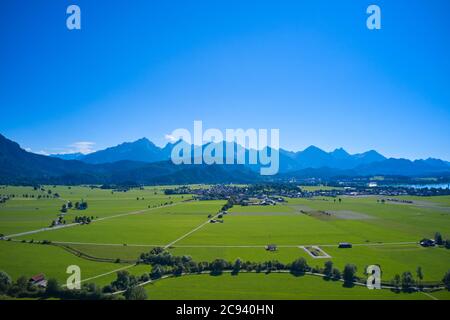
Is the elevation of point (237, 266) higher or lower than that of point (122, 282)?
lower

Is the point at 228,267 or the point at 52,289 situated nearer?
the point at 52,289

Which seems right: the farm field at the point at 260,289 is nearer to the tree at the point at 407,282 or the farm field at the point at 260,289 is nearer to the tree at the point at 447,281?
the tree at the point at 407,282

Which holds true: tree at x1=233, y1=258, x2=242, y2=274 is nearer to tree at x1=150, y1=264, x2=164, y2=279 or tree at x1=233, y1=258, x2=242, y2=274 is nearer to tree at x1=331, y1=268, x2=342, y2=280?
tree at x1=150, y1=264, x2=164, y2=279

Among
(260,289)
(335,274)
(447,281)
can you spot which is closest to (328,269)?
(335,274)

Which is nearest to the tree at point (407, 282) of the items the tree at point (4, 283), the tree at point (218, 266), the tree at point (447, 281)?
the tree at point (447, 281)

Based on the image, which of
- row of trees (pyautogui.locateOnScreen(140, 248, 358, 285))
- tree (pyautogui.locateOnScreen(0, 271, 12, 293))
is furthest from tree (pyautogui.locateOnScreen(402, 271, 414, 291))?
tree (pyautogui.locateOnScreen(0, 271, 12, 293))

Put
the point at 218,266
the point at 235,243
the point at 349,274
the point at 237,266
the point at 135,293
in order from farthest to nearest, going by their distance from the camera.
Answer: the point at 235,243, the point at 237,266, the point at 218,266, the point at 349,274, the point at 135,293

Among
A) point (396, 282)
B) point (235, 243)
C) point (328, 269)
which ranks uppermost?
point (328, 269)

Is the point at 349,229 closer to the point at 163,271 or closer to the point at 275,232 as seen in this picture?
the point at 275,232

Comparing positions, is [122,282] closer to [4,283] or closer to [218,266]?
[218,266]
